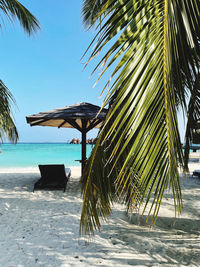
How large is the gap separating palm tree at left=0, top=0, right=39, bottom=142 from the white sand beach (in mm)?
1648

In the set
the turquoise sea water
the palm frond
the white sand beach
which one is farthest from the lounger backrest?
the palm frond

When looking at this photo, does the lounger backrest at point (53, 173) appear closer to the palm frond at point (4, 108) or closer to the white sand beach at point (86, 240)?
the white sand beach at point (86, 240)

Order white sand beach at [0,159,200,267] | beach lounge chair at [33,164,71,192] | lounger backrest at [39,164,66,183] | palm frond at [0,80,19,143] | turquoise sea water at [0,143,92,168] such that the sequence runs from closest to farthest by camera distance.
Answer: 1. white sand beach at [0,159,200,267]
2. palm frond at [0,80,19,143]
3. beach lounge chair at [33,164,71,192]
4. lounger backrest at [39,164,66,183]
5. turquoise sea water at [0,143,92,168]

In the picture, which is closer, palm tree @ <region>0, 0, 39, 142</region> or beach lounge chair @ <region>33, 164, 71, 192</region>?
palm tree @ <region>0, 0, 39, 142</region>

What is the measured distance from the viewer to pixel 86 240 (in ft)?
8.55

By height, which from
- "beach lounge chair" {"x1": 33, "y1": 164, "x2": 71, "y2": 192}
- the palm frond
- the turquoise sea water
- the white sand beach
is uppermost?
the palm frond

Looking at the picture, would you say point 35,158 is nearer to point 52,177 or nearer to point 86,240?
point 52,177

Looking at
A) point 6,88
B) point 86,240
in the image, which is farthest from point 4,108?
point 86,240

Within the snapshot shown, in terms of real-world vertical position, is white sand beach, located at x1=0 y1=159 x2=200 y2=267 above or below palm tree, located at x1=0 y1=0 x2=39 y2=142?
below

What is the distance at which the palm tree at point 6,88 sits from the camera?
347 centimetres

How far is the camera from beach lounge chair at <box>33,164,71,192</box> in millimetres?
5371

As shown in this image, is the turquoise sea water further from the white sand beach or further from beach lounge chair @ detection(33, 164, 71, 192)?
the white sand beach

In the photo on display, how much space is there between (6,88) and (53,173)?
305 cm

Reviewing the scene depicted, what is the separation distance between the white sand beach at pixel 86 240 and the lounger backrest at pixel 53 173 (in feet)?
4.84
